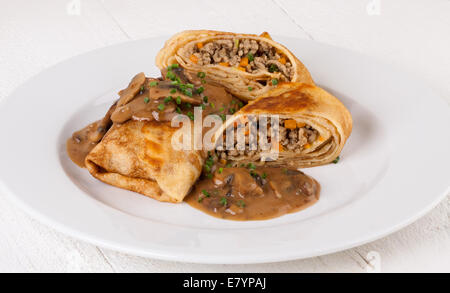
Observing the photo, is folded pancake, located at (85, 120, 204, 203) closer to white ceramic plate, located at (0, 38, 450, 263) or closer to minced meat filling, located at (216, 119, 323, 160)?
white ceramic plate, located at (0, 38, 450, 263)

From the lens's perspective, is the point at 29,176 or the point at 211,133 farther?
the point at 211,133

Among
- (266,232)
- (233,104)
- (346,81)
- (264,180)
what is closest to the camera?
(266,232)

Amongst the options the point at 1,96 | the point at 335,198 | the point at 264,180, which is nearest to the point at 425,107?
the point at 335,198

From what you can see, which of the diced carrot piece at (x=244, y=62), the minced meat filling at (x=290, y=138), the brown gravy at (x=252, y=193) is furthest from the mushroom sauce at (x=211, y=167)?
the diced carrot piece at (x=244, y=62)

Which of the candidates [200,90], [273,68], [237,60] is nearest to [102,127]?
[200,90]

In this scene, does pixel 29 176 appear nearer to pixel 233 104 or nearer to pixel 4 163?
pixel 4 163

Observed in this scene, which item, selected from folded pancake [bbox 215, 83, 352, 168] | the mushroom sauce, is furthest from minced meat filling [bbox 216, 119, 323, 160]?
the mushroom sauce
